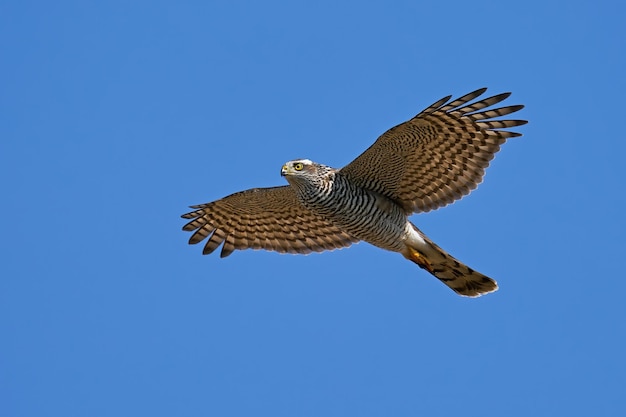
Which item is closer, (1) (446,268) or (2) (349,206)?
(2) (349,206)

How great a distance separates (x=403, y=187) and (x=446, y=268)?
4.23ft

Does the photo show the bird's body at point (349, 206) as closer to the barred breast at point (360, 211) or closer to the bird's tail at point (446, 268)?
the barred breast at point (360, 211)

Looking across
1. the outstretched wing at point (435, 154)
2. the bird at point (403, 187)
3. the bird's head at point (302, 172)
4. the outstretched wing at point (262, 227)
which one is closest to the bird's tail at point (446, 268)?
the bird at point (403, 187)

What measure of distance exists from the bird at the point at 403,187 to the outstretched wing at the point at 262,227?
0.02 meters

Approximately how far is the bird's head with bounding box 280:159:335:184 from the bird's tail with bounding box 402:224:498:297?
1.64 meters

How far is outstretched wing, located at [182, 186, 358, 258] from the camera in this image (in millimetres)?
16172

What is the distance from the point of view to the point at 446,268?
15.5 m

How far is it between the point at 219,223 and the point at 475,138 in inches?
162

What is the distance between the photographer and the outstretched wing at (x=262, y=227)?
53.1ft

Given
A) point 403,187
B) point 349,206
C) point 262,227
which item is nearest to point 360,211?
point 349,206

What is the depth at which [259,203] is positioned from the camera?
16125 millimetres

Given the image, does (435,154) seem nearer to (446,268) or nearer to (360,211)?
(360,211)

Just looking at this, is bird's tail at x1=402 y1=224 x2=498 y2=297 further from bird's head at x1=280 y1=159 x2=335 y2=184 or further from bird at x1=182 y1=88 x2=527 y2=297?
→ bird's head at x1=280 y1=159 x2=335 y2=184

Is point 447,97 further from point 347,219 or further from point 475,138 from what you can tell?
point 347,219
